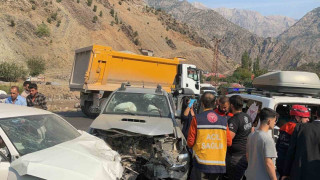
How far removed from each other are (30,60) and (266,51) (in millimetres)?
171281

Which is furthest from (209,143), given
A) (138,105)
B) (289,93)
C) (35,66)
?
(35,66)

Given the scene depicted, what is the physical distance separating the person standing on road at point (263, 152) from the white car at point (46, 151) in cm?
169

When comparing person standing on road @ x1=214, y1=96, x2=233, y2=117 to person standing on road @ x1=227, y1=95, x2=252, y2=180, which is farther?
person standing on road @ x1=214, y1=96, x2=233, y2=117

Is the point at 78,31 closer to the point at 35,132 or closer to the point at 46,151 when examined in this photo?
the point at 35,132

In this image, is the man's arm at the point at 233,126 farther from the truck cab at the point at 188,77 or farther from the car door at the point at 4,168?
the truck cab at the point at 188,77

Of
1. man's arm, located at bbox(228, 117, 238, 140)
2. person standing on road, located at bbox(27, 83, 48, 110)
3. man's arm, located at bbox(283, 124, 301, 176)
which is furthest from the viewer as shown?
person standing on road, located at bbox(27, 83, 48, 110)

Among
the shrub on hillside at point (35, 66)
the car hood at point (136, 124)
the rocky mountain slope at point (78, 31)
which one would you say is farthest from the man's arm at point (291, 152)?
the rocky mountain slope at point (78, 31)

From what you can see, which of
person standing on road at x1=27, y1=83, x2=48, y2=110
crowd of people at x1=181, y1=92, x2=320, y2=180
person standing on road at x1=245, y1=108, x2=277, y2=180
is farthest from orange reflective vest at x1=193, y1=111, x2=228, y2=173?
person standing on road at x1=27, y1=83, x2=48, y2=110

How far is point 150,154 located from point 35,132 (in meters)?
2.10

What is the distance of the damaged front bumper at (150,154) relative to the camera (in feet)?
16.8

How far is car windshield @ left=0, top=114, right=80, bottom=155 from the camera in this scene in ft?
12.4

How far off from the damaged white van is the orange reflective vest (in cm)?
110

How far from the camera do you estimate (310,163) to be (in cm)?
344

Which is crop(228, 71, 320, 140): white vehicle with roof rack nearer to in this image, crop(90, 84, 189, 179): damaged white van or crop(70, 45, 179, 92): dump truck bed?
crop(90, 84, 189, 179): damaged white van
